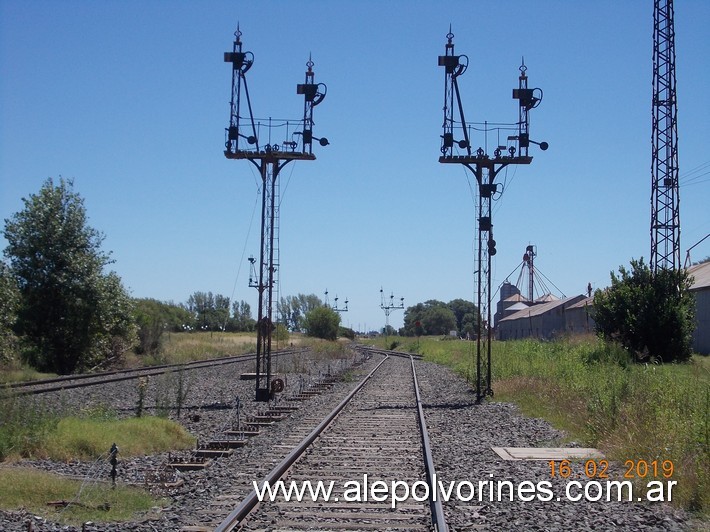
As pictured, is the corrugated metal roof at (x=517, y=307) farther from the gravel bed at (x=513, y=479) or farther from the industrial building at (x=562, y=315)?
the gravel bed at (x=513, y=479)

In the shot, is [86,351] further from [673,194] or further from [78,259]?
[673,194]

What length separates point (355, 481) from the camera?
9477 mm

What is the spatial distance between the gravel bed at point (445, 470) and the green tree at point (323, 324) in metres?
73.9

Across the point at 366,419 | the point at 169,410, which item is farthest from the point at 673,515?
the point at 169,410

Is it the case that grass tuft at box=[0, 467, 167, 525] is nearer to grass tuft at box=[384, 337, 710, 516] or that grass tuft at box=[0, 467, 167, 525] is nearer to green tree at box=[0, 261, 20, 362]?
grass tuft at box=[384, 337, 710, 516]

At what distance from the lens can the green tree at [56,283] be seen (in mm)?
34906

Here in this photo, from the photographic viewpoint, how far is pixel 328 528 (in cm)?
726

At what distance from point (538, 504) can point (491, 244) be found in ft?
44.8

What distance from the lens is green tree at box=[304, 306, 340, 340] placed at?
9488cm

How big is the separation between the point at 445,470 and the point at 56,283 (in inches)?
1134

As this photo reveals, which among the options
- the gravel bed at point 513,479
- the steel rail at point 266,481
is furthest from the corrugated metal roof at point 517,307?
the steel rail at point 266,481

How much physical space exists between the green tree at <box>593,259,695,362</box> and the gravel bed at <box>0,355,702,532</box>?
62.1 feet

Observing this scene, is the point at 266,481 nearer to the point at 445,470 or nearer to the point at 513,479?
the point at 445,470

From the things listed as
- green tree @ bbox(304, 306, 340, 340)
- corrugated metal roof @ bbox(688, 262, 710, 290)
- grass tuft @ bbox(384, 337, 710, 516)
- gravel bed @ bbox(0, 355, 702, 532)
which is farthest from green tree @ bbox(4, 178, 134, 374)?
green tree @ bbox(304, 306, 340, 340)
